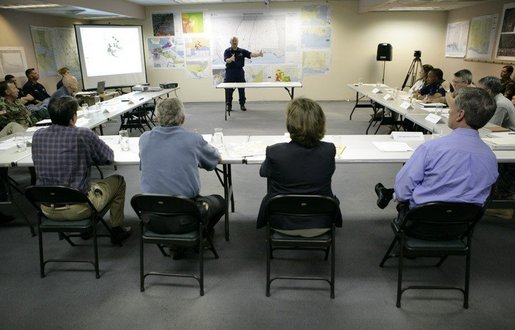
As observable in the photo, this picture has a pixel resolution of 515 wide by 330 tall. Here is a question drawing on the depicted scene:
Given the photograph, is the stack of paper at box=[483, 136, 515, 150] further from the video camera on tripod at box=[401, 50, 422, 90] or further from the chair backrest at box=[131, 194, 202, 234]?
the video camera on tripod at box=[401, 50, 422, 90]

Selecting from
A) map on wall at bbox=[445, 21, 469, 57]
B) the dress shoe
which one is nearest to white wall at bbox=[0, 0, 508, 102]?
map on wall at bbox=[445, 21, 469, 57]

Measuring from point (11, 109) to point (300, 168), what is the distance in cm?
435

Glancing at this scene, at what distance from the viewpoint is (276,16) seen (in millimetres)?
9445

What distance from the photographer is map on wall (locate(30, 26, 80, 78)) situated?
7624 millimetres

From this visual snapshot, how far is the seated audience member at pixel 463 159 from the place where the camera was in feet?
6.28

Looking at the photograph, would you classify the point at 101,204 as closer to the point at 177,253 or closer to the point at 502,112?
the point at 177,253

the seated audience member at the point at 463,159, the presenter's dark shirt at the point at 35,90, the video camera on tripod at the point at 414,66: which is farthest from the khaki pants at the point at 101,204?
the video camera on tripod at the point at 414,66

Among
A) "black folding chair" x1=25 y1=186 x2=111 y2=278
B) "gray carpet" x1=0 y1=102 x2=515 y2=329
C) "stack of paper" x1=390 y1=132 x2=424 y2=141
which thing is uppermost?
"stack of paper" x1=390 y1=132 x2=424 y2=141

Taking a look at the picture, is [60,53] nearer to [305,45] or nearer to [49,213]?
[305,45]

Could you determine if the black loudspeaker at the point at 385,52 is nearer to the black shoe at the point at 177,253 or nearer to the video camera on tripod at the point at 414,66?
the video camera on tripod at the point at 414,66

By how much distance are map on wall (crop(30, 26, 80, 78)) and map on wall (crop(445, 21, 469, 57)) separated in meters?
9.34

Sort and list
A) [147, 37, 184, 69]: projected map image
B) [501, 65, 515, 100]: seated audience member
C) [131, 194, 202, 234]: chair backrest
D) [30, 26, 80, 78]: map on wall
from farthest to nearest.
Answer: [147, 37, 184, 69]: projected map image, [30, 26, 80, 78]: map on wall, [501, 65, 515, 100]: seated audience member, [131, 194, 202, 234]: chair backrest

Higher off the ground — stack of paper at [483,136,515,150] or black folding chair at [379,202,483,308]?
stack of paper at [483,136,515,150]

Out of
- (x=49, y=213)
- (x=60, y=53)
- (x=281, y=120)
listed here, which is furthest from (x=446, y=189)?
(x=60, y=53)
